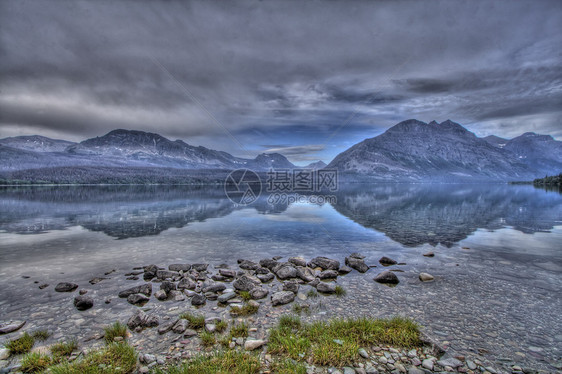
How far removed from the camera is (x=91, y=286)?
12.5 meters

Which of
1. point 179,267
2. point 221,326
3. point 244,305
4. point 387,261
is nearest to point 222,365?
point 221,326

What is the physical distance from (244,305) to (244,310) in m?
0.38

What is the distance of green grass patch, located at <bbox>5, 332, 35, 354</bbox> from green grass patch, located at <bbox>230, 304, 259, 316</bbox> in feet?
19.3

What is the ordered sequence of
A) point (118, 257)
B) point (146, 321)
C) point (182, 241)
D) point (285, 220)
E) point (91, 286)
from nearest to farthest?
point (146, 321), point (91, 286), point (118, 257), point (182, 241), point (285, 220)

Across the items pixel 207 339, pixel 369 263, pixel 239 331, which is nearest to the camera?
pixel 207 339

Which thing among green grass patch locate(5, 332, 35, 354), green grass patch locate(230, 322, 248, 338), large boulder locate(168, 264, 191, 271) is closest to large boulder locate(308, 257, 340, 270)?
large boulder locate(168, 264, 191, 271)

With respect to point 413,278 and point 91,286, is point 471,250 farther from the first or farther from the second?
point 91,286

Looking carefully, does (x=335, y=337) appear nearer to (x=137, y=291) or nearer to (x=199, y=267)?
(x=137, y=291)

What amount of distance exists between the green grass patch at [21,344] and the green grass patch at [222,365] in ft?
14.4

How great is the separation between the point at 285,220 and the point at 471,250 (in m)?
20.2

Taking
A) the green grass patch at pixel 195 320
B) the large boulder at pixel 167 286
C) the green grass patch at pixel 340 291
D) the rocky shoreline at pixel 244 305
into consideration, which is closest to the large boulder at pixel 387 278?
the rocky shoreline at pixel 244 305

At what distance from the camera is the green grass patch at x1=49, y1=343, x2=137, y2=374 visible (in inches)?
247

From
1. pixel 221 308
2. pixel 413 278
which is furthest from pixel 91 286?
pixel 413 278

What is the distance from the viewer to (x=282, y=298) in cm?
1075
